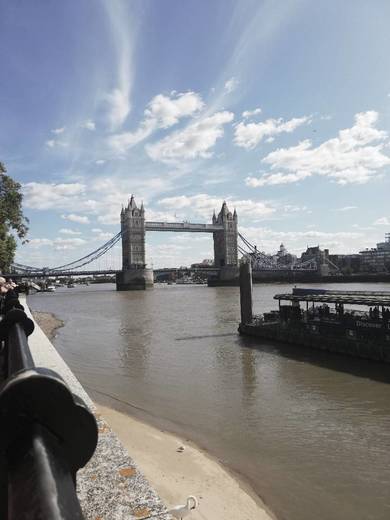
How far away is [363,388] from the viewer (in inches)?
557

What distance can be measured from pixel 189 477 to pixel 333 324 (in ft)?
46.0

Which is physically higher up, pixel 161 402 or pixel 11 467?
pixel 11 467

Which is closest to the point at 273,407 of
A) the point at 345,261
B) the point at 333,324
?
the point at 333,324

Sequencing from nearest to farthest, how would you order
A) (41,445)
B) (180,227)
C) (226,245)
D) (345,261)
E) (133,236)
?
(41,445) < (133,236) < (180,227) < (226,245) < (345,261)

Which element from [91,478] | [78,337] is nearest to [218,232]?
[78,337]

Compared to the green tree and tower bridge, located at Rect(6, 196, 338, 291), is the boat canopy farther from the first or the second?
tower bridge, located at Rect(6, 196, 338, 291)

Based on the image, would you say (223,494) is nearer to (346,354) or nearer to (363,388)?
(363,388)

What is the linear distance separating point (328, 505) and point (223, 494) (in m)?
1.73

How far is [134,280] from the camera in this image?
11138 centimetres

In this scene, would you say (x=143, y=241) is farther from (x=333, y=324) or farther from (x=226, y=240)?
(x=333, y=324)

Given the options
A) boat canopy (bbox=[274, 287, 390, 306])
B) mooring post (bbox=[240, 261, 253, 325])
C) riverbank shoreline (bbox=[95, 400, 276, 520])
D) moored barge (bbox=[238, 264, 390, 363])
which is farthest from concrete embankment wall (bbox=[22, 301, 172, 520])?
mooring post (bbox=[240, 261, 253, 325])

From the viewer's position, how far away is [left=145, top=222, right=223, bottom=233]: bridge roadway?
133m

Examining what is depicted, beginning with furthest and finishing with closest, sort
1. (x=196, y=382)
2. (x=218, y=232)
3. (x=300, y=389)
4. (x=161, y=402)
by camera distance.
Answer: (x=218, y=232), (x=196, y=382), (x=300, y=389), (x=161, y=402)

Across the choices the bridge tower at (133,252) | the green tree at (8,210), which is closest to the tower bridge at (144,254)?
the bridge tower at (133,252)
